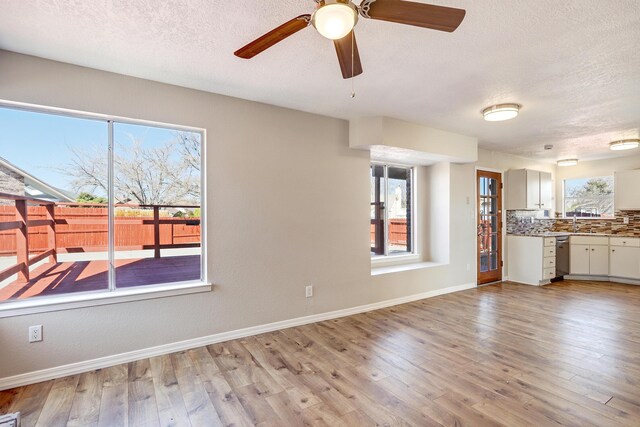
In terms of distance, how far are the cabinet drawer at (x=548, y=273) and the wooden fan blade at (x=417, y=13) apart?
5.59 metres

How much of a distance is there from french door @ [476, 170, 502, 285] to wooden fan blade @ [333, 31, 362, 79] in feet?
14.5

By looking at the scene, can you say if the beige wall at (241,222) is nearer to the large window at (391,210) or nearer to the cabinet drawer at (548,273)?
the large window at (391,210)

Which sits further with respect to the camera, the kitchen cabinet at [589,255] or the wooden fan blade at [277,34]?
the kitchen cabinet at [589,255]

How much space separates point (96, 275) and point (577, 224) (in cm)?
846

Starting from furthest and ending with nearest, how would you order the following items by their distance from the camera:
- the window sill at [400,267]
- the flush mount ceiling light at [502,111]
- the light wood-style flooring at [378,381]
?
the window sill at [400,267], the flush mount ceiling light at [502,111], the light wood-style flooring at [378,381]

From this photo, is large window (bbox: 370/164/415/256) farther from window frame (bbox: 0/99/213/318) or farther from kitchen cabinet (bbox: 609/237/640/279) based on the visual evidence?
kitchen cabinet (bbox: 609/237/640/279)

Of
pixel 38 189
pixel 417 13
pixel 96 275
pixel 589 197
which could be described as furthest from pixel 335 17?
pixel 589 197

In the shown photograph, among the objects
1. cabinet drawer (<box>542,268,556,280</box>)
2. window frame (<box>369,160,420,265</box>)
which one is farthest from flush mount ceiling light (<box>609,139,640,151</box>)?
window frame (<box>369,160,420,265</box>)

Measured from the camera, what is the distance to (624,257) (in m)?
5.57

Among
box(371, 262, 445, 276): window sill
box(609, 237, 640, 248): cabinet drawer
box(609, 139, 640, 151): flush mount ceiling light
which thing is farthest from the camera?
box(609, 237, 640, 248): cabinet drawer

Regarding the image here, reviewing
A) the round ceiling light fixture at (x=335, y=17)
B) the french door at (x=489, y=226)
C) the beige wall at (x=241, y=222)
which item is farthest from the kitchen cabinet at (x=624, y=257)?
the round ceiling light fixture at (x=335, y=17)

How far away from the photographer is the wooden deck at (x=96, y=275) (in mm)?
2516

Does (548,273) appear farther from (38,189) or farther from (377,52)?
(38,189)

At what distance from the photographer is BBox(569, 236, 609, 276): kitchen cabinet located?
227 inches
